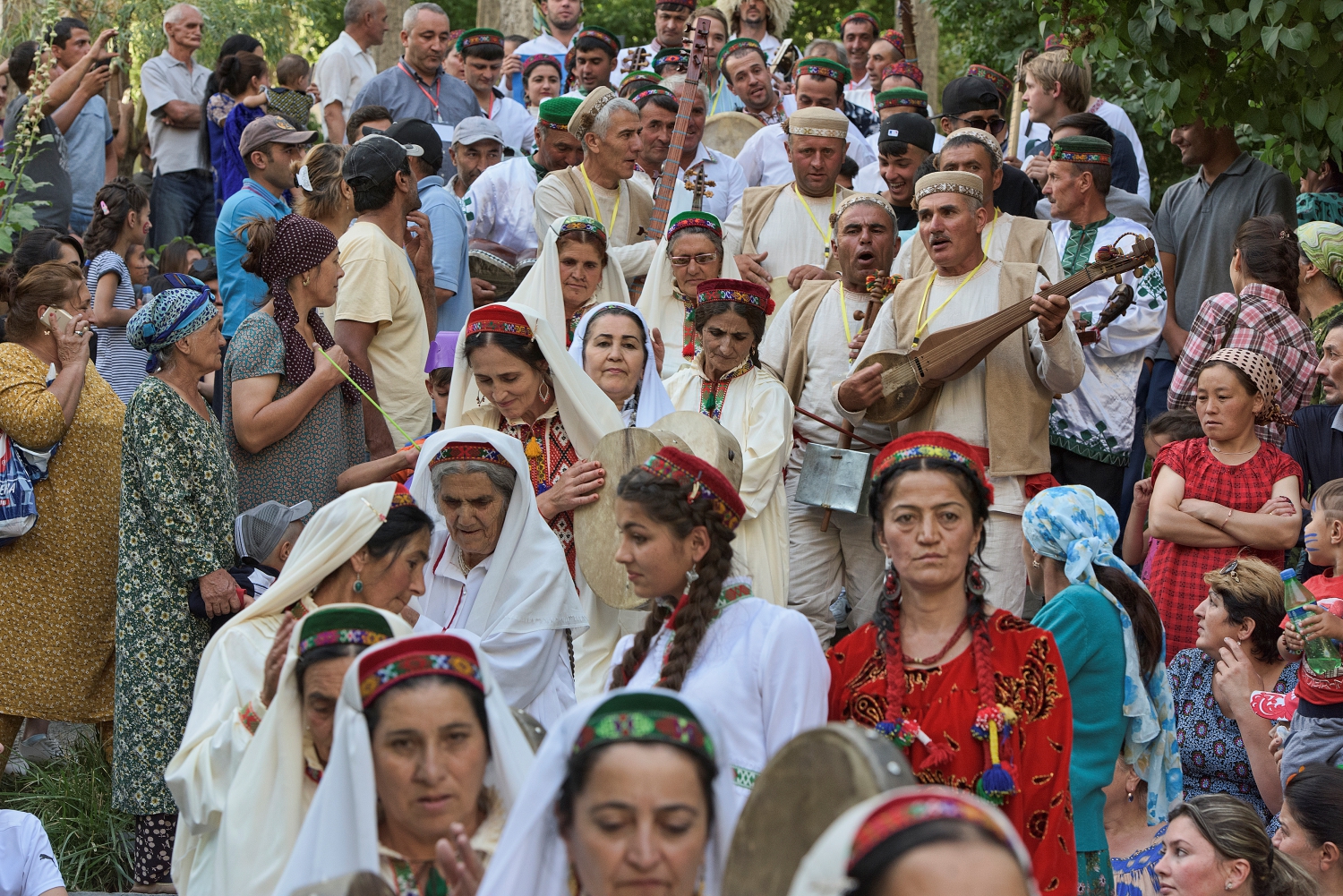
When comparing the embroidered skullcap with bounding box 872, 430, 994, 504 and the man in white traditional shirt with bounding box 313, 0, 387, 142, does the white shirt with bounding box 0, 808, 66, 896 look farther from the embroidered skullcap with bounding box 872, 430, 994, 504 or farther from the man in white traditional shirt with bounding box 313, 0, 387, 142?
the man in white traditional shirt with bounding box 313, 0, 387, 142

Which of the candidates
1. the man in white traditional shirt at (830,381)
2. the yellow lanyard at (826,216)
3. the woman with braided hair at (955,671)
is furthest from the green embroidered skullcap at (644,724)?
the yellow lanyard at (826,216)

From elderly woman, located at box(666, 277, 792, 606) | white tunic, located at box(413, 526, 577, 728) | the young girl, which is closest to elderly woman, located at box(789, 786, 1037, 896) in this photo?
white tunic, located at box(413, 526, 577, 728)

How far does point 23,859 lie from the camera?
449cm

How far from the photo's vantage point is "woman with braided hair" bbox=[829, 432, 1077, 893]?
332 centimetres

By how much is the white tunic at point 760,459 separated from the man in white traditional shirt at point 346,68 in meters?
6.43

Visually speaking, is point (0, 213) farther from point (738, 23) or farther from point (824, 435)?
point (738, 23)

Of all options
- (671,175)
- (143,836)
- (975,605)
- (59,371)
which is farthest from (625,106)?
(975,605)

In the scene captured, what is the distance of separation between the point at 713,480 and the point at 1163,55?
164 inches

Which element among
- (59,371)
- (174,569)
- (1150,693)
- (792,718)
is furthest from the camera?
(59,371)

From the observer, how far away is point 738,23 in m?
13.0

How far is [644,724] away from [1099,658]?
2.27m

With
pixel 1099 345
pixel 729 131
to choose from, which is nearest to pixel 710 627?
pixel 1099 345

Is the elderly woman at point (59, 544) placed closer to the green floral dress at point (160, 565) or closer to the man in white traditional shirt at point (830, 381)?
the green floral dress at point (160, 565)

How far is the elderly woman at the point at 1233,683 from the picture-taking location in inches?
204
